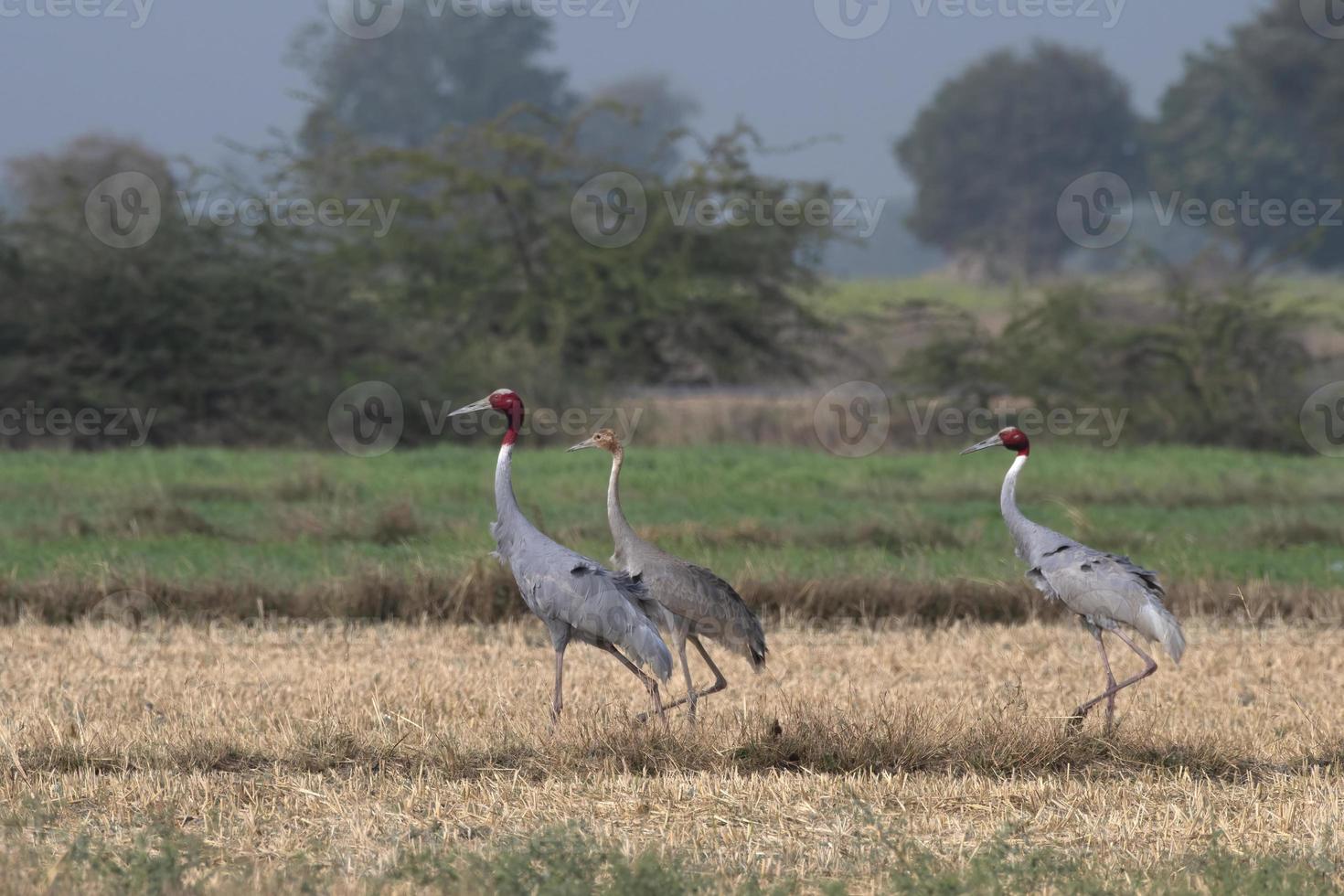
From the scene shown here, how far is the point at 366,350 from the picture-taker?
28734 millimetres

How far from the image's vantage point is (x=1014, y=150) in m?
75.1

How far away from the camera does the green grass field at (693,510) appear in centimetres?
1370

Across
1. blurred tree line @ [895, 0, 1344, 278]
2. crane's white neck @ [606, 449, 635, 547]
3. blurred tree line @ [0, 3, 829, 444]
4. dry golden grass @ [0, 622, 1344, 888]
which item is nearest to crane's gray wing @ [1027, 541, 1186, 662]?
dry golden grass @ [0, 622, 1344, 888]

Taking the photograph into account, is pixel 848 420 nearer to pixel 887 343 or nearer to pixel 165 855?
pixel 887 343

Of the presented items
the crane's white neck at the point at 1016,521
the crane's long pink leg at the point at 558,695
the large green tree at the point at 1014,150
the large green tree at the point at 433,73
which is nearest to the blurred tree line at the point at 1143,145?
the large green tree at the point at 1014,150

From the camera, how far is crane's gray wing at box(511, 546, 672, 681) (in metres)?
8.24

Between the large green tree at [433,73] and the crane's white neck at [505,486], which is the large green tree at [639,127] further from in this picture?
the crane's white neck at [505,486]

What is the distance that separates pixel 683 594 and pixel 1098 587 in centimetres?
224

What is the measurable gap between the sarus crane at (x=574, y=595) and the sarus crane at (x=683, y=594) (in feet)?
0.59

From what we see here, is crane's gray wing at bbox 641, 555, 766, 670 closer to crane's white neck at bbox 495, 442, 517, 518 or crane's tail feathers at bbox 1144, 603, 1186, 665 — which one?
crane's white neck at bbox 495, 442, 517, 518

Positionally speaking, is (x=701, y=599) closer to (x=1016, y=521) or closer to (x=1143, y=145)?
(x=1016, y=521)

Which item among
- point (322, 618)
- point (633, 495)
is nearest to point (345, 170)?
point (633, 495)

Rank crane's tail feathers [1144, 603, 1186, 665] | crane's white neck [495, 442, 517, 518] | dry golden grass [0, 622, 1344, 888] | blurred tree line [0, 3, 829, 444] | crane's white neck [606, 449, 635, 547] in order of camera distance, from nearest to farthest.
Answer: dry golden grass [0, 622, 1344, 888] → crane's white neck [495, 442, 517, 518] → crane's white neck [606, 449, 635, 547] → crane's tail feathers [1144, 603, 1186, 665] → blurred tree line [0, 3, 829, 444]

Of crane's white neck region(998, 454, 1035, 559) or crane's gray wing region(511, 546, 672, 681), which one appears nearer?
crane's gray wing region(511, 546, 672, 681)
